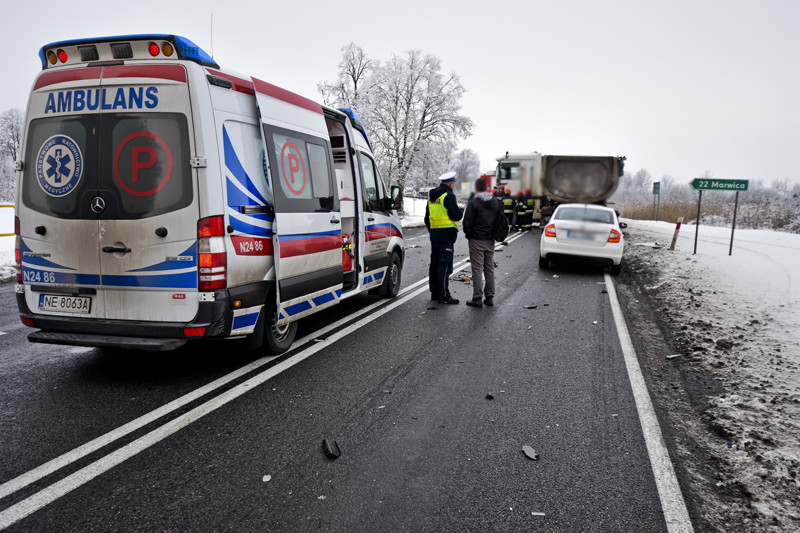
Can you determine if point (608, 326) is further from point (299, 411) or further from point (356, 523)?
point (356, 523)

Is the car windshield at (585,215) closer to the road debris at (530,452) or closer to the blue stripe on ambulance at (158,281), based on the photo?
the road debris at (530,452)

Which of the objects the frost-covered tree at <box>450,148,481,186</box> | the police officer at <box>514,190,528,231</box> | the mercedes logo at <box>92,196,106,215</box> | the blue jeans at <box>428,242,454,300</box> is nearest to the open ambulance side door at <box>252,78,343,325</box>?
the mercedes logo at <box>92,196,106,215</box>

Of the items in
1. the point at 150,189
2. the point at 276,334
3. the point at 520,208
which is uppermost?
the point at 150,189

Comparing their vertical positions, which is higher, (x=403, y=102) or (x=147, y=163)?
(x=403, y=102)

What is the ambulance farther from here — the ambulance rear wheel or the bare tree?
the bare tree

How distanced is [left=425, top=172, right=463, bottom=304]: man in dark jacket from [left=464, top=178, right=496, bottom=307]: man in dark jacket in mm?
291

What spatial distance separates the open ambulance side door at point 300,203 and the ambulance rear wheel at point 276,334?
0.16 meters

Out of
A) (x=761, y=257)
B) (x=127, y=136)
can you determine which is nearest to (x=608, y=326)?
(x=127, y=136)

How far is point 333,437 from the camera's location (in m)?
3.51

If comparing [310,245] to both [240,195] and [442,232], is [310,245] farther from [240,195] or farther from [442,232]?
[442,232]

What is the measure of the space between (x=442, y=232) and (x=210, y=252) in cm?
456

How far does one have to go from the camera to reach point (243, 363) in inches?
195

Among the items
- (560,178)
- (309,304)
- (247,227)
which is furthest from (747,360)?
(560,178)

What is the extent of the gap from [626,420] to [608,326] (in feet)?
10.4
